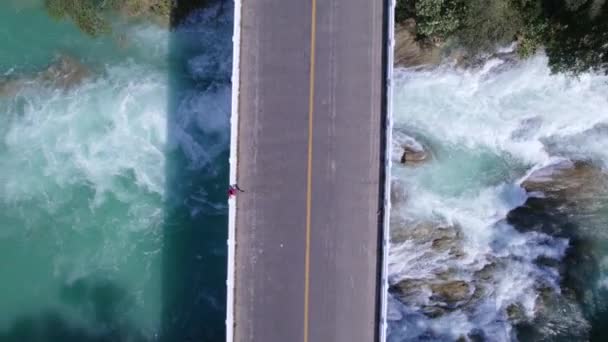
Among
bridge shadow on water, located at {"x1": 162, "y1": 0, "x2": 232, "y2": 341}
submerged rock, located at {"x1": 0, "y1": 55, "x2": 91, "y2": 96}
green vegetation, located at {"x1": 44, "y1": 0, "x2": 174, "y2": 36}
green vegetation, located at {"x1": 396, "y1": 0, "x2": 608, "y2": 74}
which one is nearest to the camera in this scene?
green vegetation, located at {"x1": 396, "y1": 0, "x2": 608, "y2": 74}

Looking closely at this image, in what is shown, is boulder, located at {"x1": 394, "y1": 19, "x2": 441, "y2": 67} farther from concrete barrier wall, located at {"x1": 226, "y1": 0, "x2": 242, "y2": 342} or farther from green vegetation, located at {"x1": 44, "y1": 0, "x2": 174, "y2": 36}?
green vegetation, located at {"x1": 44, "y1": 0, "x2": 174, "y2": 36}

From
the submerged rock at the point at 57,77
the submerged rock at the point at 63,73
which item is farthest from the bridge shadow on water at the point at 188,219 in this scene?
the submerged rock at the point at 63,73

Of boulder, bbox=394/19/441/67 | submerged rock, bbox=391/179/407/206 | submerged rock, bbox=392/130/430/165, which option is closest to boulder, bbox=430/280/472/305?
submerged rock, bbox=391/179/407/206

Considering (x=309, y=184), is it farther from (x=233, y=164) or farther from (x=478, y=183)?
(x=478, y=183)

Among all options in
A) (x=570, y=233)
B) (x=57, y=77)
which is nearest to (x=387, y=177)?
(x=570, y=233)

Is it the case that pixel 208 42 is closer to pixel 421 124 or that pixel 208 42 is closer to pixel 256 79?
pixel 256 79
